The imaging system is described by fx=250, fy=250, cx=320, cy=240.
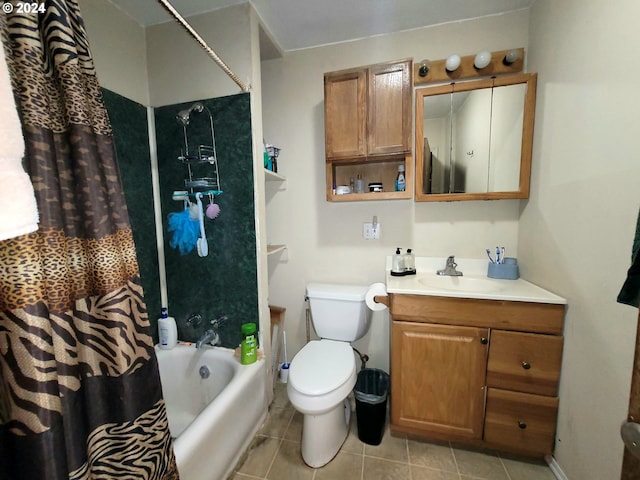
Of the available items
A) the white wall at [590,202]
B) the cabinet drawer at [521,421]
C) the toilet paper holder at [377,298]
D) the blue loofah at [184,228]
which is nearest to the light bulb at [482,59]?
the white wall at [590,202]

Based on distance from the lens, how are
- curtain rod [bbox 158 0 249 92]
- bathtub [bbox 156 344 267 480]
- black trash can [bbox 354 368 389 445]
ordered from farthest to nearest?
black trash can [bbox 354 368 389 445], bathtub [bbox 156 344 267 480], curtain rod [bbox 158 0 249 92]

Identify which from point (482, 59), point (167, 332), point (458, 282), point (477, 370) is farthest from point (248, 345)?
point (482, 59)

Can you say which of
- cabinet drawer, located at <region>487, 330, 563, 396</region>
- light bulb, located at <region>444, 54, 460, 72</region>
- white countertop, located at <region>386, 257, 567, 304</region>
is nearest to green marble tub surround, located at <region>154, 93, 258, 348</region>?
white countertop, located at <region>386, 257, 567, 304</region>

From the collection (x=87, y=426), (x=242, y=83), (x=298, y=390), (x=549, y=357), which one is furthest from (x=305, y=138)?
(x=549, y=357)

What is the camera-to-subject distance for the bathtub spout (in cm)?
151

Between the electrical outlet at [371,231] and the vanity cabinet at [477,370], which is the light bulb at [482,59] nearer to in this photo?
the electrical outlet at [371,231]

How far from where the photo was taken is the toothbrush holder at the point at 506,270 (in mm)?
1509

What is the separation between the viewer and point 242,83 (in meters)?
1.36

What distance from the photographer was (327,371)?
1.31m

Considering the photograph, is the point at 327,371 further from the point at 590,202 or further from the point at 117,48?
the point at 117,48

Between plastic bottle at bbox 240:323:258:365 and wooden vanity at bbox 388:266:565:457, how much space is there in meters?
0.80

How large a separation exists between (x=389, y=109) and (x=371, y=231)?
771 millimetres

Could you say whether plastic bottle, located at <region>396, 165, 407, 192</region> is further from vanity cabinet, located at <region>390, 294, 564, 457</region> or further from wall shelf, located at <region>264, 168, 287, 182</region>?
wall shelf, located at <region>264, 168, 287, 182</region>

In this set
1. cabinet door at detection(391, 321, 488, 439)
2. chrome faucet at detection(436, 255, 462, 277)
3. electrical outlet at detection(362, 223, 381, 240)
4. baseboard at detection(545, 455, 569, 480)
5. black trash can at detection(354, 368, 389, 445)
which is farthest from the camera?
electrical outlet at detection(362, 223, 381, 240)
